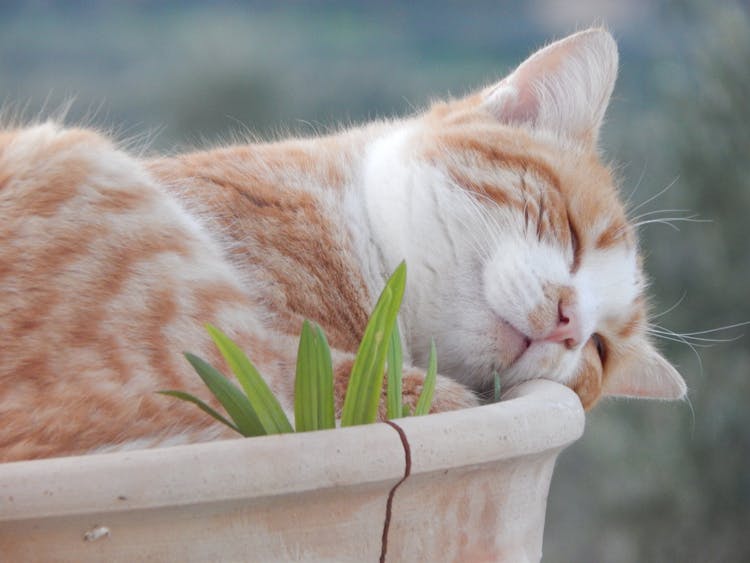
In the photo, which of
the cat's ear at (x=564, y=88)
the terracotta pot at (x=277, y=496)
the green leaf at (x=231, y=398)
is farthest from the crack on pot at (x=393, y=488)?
the cat's ear at (x=564, y=88)

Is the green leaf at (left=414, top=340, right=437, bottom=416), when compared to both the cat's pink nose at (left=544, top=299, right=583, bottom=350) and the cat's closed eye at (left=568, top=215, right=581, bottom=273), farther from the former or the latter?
the cat's closed eye at (left=568, top=215, right=581, bottom=273)

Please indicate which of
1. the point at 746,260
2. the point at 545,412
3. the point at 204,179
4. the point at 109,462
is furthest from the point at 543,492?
the point at 746,260

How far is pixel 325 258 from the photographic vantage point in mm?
971

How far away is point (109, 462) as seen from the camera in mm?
574

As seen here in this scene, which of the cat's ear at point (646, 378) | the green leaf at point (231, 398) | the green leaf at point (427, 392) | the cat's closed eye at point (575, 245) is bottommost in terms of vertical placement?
the cat's ear at point (646, 378)

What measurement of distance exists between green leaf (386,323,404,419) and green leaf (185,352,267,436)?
0.10 meters

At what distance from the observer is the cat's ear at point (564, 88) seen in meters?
1.18

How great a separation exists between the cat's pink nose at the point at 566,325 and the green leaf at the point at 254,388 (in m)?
0.41

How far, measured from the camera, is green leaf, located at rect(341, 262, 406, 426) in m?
0.69

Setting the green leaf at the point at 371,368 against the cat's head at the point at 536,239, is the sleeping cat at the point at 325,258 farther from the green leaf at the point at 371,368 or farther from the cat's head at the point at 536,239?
the green leaf at the point at 371,368

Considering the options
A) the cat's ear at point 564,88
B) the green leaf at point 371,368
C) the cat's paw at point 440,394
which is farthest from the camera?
the cat's ear at point 564,88

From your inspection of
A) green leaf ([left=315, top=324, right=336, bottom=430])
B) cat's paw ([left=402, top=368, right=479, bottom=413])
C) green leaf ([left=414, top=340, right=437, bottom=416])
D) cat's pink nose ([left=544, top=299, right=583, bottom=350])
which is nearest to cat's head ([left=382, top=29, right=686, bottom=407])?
cat's pink nose ([left=544, top=299, right=583, bottom=350])

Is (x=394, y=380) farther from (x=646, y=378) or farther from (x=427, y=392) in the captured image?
(x=646, y=378)

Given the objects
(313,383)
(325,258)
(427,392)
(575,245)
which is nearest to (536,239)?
(575,245)
